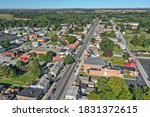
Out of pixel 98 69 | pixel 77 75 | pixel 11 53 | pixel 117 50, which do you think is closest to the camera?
pixel 77 75

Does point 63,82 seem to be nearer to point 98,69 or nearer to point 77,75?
point 77,75

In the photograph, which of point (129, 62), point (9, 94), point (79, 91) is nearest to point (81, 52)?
point (129, 62)

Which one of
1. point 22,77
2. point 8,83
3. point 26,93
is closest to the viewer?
point 26,93

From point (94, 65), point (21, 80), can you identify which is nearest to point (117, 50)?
point (94, 65)

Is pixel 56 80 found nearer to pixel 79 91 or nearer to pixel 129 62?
pixel 79 91

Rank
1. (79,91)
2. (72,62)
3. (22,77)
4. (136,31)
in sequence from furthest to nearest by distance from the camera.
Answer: (136,31) < (72,62) < (22,77) < (79,91)

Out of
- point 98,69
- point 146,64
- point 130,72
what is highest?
point 98,69
